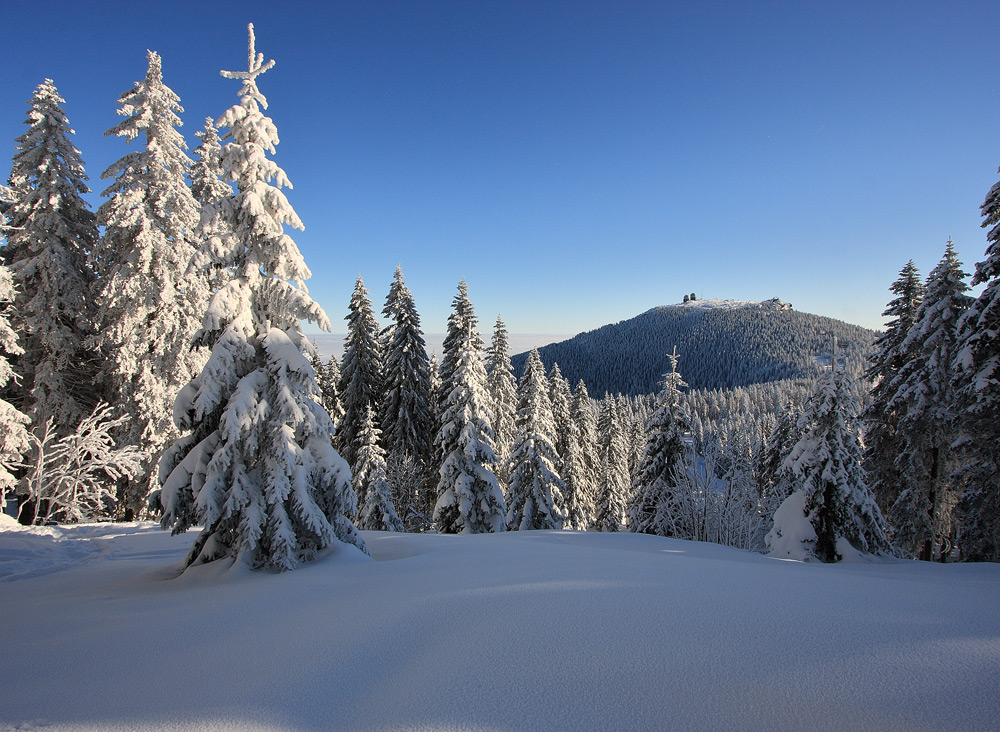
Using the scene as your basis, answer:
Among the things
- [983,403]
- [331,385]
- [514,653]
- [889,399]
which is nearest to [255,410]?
[514,653]

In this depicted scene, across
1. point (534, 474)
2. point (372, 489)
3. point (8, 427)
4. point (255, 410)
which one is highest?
point (255, 410)

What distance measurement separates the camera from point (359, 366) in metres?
27.0

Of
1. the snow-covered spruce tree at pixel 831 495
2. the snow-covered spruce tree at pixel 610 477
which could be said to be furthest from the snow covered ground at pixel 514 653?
the snow-covered spruce tree at pixel 610 477

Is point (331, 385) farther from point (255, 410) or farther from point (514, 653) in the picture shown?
point (514, 653)

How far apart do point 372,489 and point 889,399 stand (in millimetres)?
22634

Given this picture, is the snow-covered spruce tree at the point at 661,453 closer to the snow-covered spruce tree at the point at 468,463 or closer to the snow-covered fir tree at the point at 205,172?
the snow-covered spruce tree at the point at 468,463

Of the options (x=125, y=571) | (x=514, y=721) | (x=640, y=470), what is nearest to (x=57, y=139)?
(x=125, y=571)

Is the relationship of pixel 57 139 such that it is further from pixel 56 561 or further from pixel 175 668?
pixel 175 668

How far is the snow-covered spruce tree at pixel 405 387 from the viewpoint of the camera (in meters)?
25.5

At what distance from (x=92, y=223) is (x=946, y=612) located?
25517 mm

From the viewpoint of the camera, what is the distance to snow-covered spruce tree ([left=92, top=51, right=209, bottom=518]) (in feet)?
52.0

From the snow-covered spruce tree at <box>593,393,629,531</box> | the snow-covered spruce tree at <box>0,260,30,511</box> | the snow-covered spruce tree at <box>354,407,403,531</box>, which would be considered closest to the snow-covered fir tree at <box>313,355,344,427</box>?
the snow-covered spruce tree at <box>354,407,403,531</box>

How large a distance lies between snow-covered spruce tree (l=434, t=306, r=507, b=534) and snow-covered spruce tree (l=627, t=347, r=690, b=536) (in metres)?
7.28

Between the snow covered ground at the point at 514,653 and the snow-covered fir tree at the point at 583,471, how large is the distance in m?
25.1
